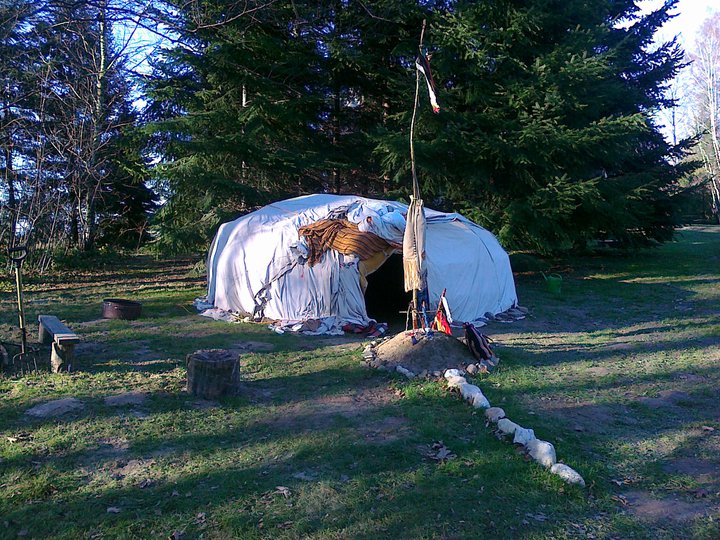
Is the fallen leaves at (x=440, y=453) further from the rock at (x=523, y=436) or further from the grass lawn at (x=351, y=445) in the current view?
the rock at (x=523, y=436)

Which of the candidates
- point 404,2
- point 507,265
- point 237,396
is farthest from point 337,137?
point 237,396

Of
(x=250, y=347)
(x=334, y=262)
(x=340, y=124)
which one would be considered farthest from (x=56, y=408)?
(x=340, y=124)

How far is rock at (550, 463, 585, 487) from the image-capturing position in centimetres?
411

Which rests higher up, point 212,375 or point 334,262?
point 334,262

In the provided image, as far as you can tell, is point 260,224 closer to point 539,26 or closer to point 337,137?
point 337,137

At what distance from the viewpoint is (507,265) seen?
12039mm

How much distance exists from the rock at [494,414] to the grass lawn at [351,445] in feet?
0.45

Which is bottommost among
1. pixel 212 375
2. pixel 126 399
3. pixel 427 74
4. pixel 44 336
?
pixel 126 399

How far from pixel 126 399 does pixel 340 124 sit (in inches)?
502

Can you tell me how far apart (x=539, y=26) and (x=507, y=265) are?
6708 mm

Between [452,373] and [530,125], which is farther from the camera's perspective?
[530,125]

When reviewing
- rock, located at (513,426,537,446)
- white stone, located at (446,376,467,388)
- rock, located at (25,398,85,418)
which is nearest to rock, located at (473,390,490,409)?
white stone, located at (446,376,467,388)

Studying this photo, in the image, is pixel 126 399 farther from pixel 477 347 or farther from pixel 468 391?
pixel 477 347

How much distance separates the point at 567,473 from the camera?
164 inches
